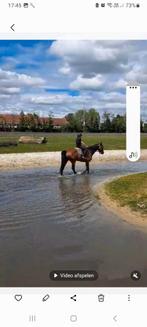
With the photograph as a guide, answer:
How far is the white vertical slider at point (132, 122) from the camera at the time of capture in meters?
3.73

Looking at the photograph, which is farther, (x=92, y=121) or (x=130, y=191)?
(x=130, y=191)

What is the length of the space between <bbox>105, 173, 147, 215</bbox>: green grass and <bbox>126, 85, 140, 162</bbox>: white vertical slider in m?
1.91

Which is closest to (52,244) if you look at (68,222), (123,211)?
(68,222)

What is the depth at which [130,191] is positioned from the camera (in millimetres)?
6965

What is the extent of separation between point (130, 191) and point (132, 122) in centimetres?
331

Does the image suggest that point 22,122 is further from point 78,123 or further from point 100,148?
point 100,148

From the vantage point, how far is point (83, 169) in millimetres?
8422

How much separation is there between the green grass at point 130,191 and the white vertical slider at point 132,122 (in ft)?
6.26

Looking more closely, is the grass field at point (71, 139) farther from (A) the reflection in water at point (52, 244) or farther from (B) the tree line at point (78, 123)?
(A) the reflection in water at point (52, 244)

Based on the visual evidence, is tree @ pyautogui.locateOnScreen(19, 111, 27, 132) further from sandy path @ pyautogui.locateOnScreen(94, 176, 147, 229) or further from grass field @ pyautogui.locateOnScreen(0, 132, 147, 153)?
sandy path @ pyautogui.locateOnScreen(94, 176, 147, 229)
